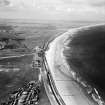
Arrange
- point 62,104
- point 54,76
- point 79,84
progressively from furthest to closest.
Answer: point 54,76 → point 79,84 → point 62,104

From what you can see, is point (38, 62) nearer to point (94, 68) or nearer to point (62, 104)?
point (94, 68)

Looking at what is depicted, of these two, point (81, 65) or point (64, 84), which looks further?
point (81, 65)

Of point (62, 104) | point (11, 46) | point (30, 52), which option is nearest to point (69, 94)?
point (62, 104)

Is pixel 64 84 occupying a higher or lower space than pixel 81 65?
lower

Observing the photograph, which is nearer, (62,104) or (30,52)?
(62,104)

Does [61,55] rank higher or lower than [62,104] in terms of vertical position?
higher

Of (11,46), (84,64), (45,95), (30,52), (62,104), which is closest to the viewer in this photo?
(62,104)

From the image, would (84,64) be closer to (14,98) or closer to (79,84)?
(79,84)

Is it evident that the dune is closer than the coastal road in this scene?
No

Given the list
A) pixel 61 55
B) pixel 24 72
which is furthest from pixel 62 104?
pixel 61 55

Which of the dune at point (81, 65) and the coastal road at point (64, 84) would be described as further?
the dune at point (81, 65)
